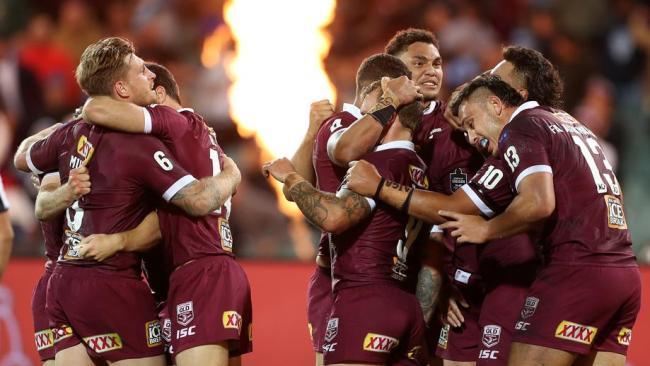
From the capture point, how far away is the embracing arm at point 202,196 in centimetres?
602

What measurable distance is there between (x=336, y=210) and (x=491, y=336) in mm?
1263

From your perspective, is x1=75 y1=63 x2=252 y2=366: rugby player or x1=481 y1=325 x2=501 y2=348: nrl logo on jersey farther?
x1=481 y1=325 x2=501 y2=348: nrl logo on jersey

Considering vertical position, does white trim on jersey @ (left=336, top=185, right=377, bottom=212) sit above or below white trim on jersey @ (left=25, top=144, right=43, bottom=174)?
below

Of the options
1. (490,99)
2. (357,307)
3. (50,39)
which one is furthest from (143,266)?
(50,39)

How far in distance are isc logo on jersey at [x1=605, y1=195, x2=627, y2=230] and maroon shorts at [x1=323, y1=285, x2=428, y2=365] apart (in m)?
1.19

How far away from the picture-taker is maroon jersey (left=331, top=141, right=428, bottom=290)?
5984mm

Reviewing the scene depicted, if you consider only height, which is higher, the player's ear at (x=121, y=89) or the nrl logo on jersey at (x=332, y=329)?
the player's ear at (x=121, y=89)

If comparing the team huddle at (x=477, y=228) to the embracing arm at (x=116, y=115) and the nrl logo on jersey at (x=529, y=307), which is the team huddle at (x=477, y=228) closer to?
the nrl logo on jersey at (x=529, y=307)

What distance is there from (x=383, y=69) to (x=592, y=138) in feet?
4.25

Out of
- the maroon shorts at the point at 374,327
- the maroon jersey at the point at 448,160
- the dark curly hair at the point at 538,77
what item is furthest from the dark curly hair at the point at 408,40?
the maroon shorts at the point at 374,327

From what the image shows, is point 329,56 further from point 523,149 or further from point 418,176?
point 523,149

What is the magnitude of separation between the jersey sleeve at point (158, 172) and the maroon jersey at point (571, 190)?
1841 mm

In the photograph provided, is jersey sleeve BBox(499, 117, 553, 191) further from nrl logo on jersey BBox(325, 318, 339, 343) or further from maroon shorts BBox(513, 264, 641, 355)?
nrl logo on jersey BBox(325, 318, 339, 343)

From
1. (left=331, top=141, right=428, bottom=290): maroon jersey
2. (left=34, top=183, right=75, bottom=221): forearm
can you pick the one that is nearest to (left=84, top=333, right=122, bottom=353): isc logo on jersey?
(left=34, top=183, right=75, bottom=221): forearm
